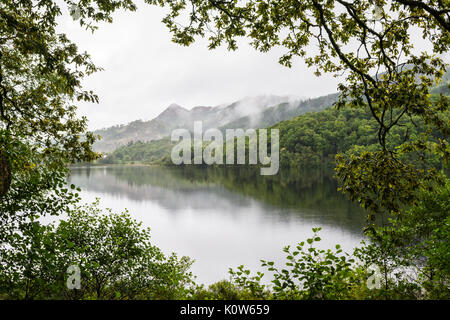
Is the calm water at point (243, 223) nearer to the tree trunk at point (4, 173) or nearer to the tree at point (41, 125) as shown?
the tree at point (41, 125)

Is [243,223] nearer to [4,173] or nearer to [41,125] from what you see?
[41,125]

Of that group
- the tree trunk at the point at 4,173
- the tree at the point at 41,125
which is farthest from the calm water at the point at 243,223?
the tree trunk at the point at 4,173

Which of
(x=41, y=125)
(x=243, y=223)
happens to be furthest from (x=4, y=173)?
(x=243, y=223)

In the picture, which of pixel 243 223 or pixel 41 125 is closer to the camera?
pixel 41 125

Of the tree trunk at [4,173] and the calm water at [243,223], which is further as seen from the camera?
the calm water at [243,223]

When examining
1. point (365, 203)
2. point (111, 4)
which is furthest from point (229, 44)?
point (365, 203)

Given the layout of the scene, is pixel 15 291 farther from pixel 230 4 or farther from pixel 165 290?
pixel 230 4

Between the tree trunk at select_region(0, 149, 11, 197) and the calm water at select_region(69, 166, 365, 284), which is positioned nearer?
→ the tree trunk at select_region(0, 149, 11, 197)

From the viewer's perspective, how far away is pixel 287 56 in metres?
6.44

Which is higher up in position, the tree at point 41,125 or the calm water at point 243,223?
the tree at point 41,125

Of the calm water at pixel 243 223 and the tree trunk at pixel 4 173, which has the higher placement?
the tree trunk at pixel 4 173

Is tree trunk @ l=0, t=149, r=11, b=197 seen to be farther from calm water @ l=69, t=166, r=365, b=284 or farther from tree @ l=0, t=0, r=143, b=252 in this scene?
calm water @ l=69, t=166, r=365, b=284

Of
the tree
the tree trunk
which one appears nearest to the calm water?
the tree

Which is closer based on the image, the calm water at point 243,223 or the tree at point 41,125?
the tree at point 41,125
